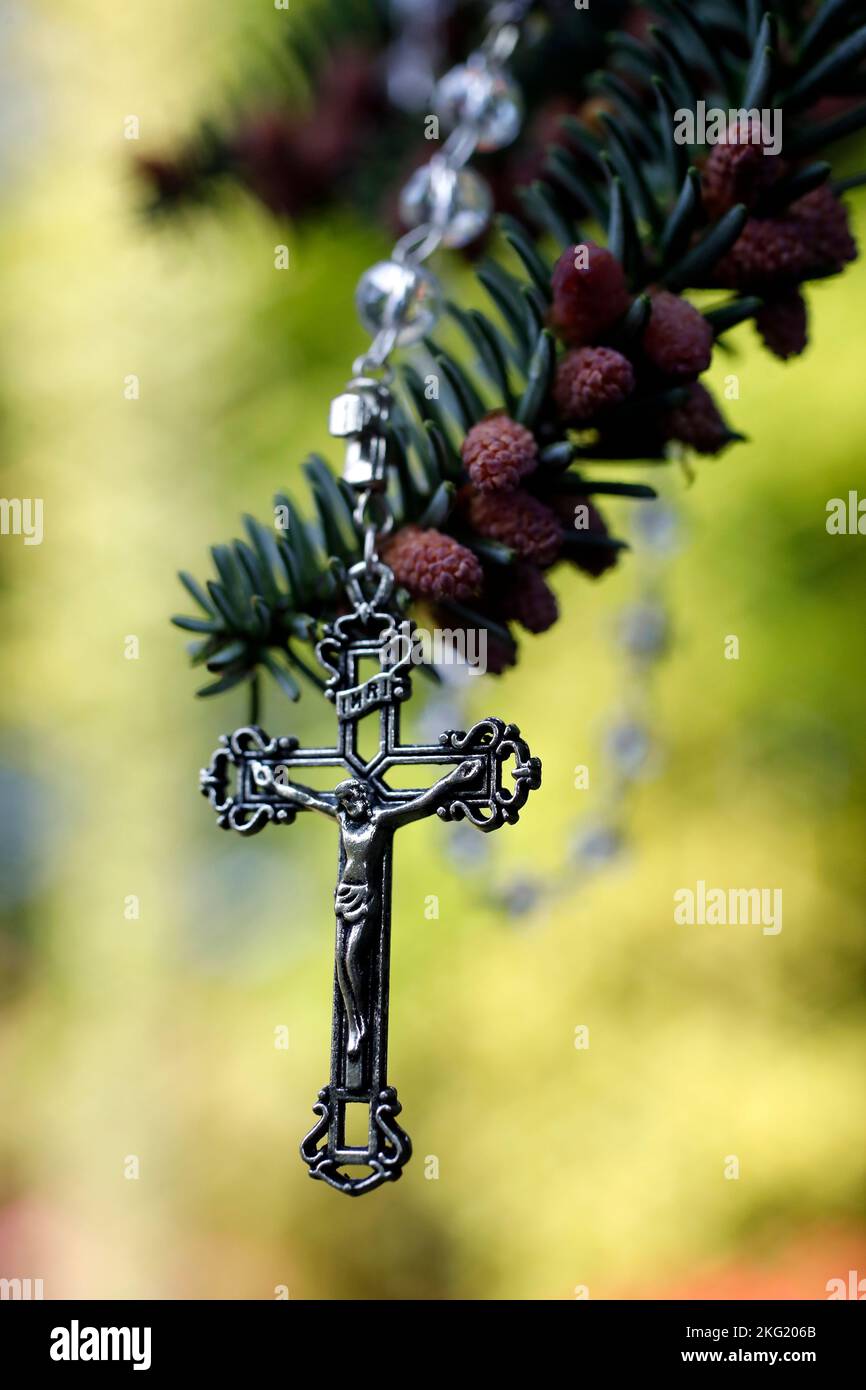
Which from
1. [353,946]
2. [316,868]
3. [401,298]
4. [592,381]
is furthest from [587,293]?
[316,868]

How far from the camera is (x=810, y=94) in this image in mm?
426

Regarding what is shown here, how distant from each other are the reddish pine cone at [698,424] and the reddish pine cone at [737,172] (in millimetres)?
59

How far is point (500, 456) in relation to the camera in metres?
0.40

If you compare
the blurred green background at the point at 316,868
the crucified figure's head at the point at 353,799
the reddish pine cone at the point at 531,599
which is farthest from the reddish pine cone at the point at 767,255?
the blurred green background at the point at 316,868

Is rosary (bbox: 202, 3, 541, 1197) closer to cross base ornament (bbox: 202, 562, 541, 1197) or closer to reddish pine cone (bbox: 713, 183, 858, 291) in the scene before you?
cross base ornament (bbox: 202, 562, 541, 1197)

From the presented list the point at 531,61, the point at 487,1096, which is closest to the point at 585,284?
the point at 531,61

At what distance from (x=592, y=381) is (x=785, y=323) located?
0.08 metres

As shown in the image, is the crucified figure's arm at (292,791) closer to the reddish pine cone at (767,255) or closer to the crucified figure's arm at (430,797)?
the crucified figure's arm at (430,797)

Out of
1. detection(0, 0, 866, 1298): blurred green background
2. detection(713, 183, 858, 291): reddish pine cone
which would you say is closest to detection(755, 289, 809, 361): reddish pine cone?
detection(713, 183, 858, 291): reddish pine cone

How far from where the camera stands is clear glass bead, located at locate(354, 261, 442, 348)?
515 mm

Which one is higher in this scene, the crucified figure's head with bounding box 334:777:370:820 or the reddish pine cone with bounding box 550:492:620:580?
the reddish pine cone with bounding box 550:492:620:580

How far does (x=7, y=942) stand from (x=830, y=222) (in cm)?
135

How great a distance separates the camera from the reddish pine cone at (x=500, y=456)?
401 millimetres

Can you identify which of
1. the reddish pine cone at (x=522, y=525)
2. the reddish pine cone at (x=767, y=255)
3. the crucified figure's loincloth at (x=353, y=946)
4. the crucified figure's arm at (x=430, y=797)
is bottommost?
the crucified figure's loincloth at (x=353, y=946)
